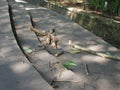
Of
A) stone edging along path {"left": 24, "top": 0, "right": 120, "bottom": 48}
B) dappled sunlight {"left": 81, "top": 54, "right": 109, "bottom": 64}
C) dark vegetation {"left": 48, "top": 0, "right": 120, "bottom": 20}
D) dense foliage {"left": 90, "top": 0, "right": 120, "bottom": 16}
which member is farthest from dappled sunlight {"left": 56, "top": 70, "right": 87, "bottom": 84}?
dense foliage {"left": 90, "top": 0, "right": 120, "bottom": 16}

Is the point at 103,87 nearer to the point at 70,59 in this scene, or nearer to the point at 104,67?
the point at 104,67

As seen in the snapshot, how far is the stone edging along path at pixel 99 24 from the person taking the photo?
659cm

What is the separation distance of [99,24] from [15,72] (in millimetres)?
5091

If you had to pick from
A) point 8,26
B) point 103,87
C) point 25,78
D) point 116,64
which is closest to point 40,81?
point 25,78

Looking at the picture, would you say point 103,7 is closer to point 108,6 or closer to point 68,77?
point 108,6

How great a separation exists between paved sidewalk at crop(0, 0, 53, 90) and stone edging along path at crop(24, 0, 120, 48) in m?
2.91

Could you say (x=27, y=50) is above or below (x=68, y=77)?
above

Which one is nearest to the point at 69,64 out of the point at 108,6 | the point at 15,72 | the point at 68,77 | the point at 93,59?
→ the point at 93,59

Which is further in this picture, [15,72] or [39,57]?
[39,57]

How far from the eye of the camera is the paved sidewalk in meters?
2.89

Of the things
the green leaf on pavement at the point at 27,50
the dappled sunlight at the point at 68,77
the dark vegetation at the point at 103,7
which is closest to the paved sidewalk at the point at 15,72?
the green leaf on pavement at the point at 27,50

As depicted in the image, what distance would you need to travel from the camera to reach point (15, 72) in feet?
10.4

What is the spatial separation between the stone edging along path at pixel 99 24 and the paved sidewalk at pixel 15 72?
9.54 ft

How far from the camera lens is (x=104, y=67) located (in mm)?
4195
